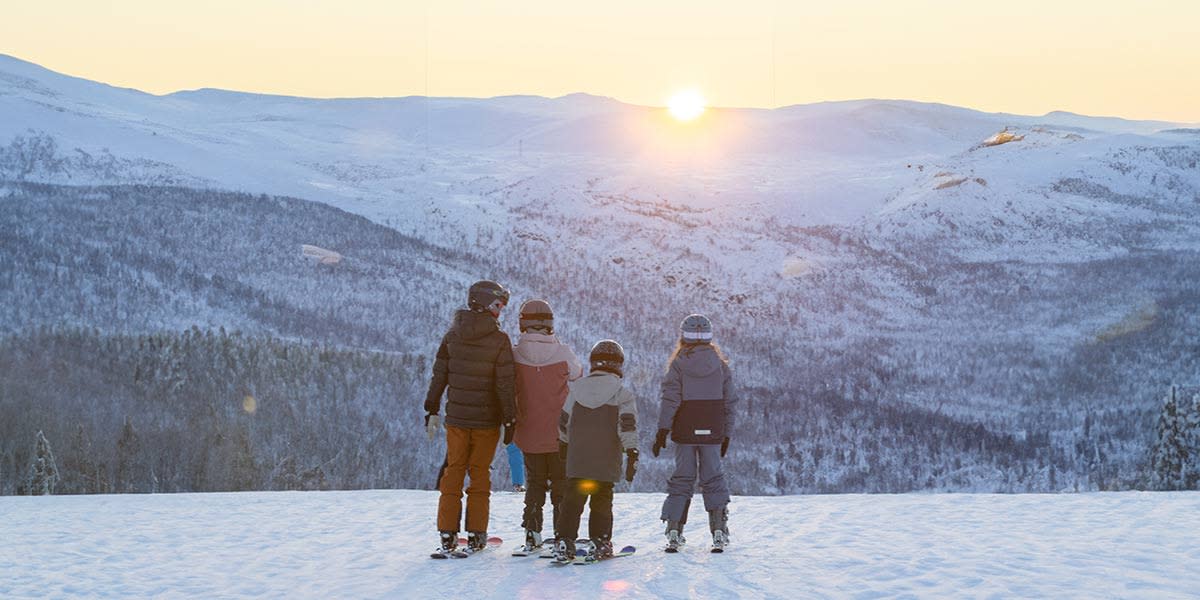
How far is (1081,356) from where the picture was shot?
63844mm

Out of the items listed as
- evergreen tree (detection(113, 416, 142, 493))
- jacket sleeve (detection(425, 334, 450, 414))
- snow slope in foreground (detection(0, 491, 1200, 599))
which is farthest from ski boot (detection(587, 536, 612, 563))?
evergreen tree (detection(113, 416, 142, 493))

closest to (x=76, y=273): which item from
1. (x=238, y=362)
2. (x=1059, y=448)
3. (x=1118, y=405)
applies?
(x=238, y=362)

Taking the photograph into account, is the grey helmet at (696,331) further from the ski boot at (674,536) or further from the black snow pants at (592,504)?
the ski boot at (674,536)

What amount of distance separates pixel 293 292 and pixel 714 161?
279 ft

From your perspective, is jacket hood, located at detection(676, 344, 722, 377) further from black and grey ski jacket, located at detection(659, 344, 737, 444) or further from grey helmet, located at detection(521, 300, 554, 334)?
grey helmet, located at detection(521, 300, 554, 334)

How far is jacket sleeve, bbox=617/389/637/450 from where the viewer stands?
30.7 ft

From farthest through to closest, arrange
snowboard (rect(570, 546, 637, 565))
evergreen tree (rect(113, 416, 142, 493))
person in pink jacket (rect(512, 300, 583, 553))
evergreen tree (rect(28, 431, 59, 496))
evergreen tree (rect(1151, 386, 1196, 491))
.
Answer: evergreen tree (rect(1151, 386, 1196, 491)) → evergreen tree (rect(113, 416, 142, 493)) → evergreen tree (rect(28, 431, 59, 496)) → person in pink jacket (rect(512, 300, 583, 553)) → snowboard (rect(570, 546, 637, 565))

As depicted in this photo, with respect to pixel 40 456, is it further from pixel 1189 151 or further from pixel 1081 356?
pixel 1189 151

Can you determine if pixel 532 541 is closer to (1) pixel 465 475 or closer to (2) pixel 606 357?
(1) pixel 465 475

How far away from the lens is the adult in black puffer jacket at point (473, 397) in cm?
969

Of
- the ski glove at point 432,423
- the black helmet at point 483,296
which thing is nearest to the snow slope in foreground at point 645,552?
the ski glove at point 432,423

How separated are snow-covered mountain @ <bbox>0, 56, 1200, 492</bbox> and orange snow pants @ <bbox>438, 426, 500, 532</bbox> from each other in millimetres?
31238

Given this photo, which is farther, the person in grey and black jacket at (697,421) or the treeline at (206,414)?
the treeline at (206,414)

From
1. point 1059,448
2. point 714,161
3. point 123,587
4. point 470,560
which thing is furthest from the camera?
point 714,161
